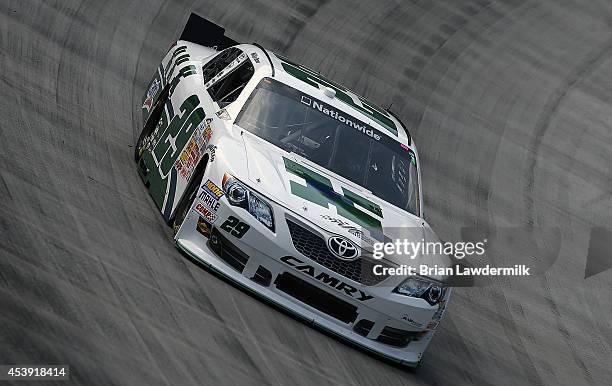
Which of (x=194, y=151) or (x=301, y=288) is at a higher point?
(x=194, y=151)

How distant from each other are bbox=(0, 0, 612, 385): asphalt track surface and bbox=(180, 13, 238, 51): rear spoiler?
100 cm

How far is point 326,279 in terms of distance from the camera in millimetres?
8281

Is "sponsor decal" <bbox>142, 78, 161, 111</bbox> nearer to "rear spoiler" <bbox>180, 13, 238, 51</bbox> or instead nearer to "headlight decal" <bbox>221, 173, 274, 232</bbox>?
"rear spoiler" <bbox>180, 13, 238, 51</bbox>

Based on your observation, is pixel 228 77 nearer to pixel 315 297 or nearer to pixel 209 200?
pixel 209 200

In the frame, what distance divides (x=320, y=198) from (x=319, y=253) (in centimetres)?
60

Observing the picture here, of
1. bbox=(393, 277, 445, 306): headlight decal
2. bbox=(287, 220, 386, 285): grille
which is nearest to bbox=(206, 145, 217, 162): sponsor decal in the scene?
bbox=(287, 220, 386, 285): grille

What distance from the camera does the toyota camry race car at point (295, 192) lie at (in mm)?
8320

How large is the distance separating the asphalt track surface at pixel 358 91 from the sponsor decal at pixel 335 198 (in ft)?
3.01

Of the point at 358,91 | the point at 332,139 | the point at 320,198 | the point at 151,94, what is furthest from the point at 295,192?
the point at 358,91

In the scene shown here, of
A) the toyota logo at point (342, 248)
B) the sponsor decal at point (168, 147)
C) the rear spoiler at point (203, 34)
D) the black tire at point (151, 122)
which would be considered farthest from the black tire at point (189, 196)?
the rear spoiler at point (203, 34)

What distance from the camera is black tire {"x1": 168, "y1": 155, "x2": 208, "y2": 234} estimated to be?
8961 millimetres

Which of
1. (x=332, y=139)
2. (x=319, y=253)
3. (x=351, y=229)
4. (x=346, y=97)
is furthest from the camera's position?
(x=346, y=97)

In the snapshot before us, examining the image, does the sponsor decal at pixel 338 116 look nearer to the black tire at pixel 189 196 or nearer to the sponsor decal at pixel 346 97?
the sponsor decal at pixel 346 97

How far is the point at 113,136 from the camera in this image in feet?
36.9
